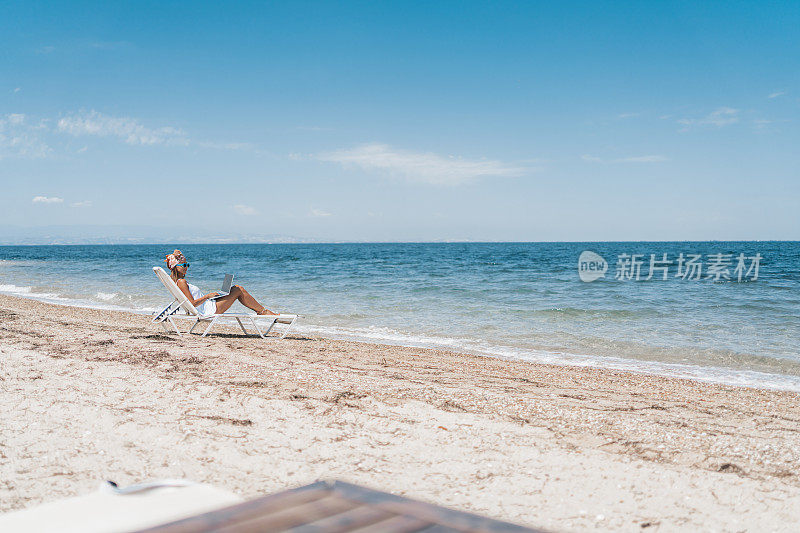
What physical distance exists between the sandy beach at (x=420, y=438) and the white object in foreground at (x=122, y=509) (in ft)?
3.68

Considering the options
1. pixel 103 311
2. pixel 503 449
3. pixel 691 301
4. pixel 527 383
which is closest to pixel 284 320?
pixel 527 383

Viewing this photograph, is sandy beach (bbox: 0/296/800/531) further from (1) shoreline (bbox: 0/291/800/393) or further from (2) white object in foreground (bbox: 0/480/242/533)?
(2) white object in foreground (bbox: 0/480/242/533)

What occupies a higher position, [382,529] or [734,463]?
[382,529]

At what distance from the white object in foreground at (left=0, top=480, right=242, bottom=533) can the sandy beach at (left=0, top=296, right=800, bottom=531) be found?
3.68 feet

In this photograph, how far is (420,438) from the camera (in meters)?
4.11

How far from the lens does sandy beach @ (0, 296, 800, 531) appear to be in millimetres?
3191

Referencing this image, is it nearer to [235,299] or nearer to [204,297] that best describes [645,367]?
[235,299]

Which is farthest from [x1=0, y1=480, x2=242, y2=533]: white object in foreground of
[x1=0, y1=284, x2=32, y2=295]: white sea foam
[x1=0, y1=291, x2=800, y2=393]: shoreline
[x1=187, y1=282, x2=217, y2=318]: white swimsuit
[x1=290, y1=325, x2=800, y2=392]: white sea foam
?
[x1=0, y1=284, x2=32, y2=295]: white sea foam

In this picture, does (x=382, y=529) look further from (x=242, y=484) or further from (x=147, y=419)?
(x=147, y=419)

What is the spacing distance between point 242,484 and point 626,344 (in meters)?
8.41

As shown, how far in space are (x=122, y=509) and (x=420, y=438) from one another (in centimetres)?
242

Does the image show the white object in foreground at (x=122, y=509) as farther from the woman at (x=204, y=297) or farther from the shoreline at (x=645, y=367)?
the woman at (x=204, y=297)

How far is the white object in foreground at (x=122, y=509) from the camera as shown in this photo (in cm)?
192

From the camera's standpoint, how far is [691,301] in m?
16.3
